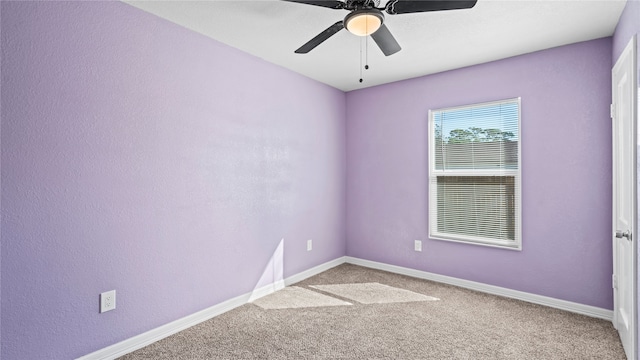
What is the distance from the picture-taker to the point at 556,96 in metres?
2.96

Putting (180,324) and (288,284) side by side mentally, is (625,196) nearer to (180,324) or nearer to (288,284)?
(288,284)

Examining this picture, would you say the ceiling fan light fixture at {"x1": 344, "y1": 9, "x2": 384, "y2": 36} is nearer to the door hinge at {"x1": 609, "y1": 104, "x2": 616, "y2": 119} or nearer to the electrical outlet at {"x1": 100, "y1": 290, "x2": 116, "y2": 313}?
the door hinge at {"x1": 609, "y1": 104, "x2": 616, "y2": 119}

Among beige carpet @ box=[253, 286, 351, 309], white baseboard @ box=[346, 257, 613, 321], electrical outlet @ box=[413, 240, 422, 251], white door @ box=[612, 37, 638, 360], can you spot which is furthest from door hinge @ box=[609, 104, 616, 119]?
beige carpet @ box=[253, 286, 351, 309]

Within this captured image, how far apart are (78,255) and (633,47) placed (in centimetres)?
366

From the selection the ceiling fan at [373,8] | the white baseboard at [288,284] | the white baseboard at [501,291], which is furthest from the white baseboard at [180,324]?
the ceiling fan at [373,8]

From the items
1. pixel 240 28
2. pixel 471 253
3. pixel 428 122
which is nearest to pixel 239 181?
pixel 240 28

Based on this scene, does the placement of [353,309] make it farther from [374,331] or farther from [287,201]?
[287,201]

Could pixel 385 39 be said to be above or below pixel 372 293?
above

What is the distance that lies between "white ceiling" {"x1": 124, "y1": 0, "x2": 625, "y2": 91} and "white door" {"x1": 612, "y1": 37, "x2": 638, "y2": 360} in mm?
501

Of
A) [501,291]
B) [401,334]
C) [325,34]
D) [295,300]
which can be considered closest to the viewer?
[325,34]

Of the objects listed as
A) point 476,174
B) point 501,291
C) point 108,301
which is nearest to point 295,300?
point 108,301

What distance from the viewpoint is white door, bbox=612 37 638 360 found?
1.96 metres

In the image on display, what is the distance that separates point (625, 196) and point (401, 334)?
187 cm

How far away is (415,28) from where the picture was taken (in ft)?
8.48
